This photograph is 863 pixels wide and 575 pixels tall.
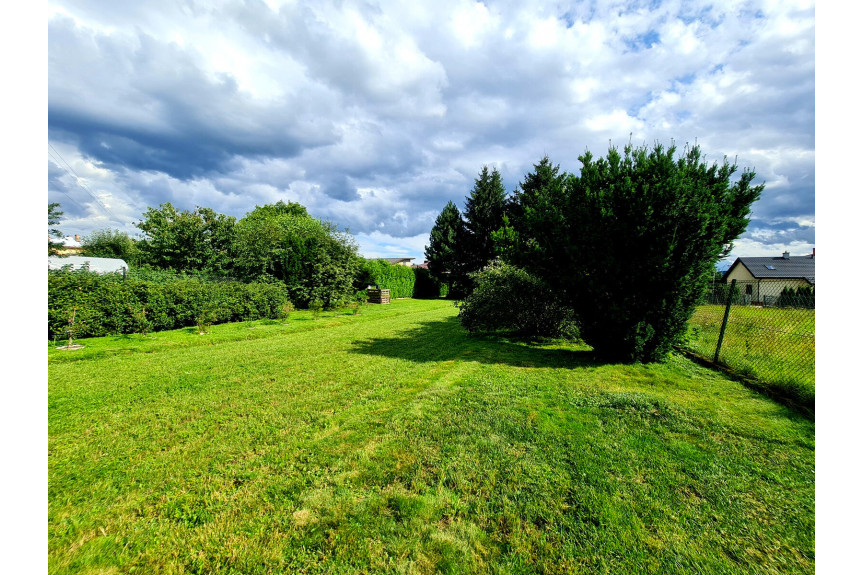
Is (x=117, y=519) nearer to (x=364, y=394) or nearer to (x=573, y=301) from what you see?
(x=364, y=394)

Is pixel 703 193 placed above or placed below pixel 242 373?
above

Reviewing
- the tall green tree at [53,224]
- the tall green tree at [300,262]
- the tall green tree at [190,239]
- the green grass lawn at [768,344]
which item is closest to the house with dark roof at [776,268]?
the green grass lawn at [768,344]

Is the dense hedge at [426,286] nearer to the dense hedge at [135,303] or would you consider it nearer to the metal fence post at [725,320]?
the dense hedge at [135,303]

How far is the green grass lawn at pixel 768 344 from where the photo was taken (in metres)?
4.44

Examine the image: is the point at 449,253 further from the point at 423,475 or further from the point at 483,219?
the point at 423,475

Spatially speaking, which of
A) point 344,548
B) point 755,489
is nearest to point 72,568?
A: point 344,548

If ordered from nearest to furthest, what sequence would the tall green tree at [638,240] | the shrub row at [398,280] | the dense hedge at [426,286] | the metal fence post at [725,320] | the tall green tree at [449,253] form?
1. the tall green tree at [638,240]
2. the metal fence post at [725,320]
3. the shrub row at [398,280]
4. the dense hedge at [426,286]
5. the tall green tree at [449,253]

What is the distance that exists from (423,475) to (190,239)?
1847cm

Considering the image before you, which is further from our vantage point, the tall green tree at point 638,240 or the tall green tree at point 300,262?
the tall green tree at point 300,262

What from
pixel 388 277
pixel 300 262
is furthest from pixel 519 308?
pixel 388 277

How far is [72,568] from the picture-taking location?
5.65ft

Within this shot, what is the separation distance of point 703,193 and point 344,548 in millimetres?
6788

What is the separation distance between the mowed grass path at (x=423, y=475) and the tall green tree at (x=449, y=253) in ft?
80.6

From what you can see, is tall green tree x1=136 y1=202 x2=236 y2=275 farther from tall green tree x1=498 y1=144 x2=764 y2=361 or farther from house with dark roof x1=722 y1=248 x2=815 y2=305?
house with dark roof x1=722 y1=248 x2=815 y2=305
